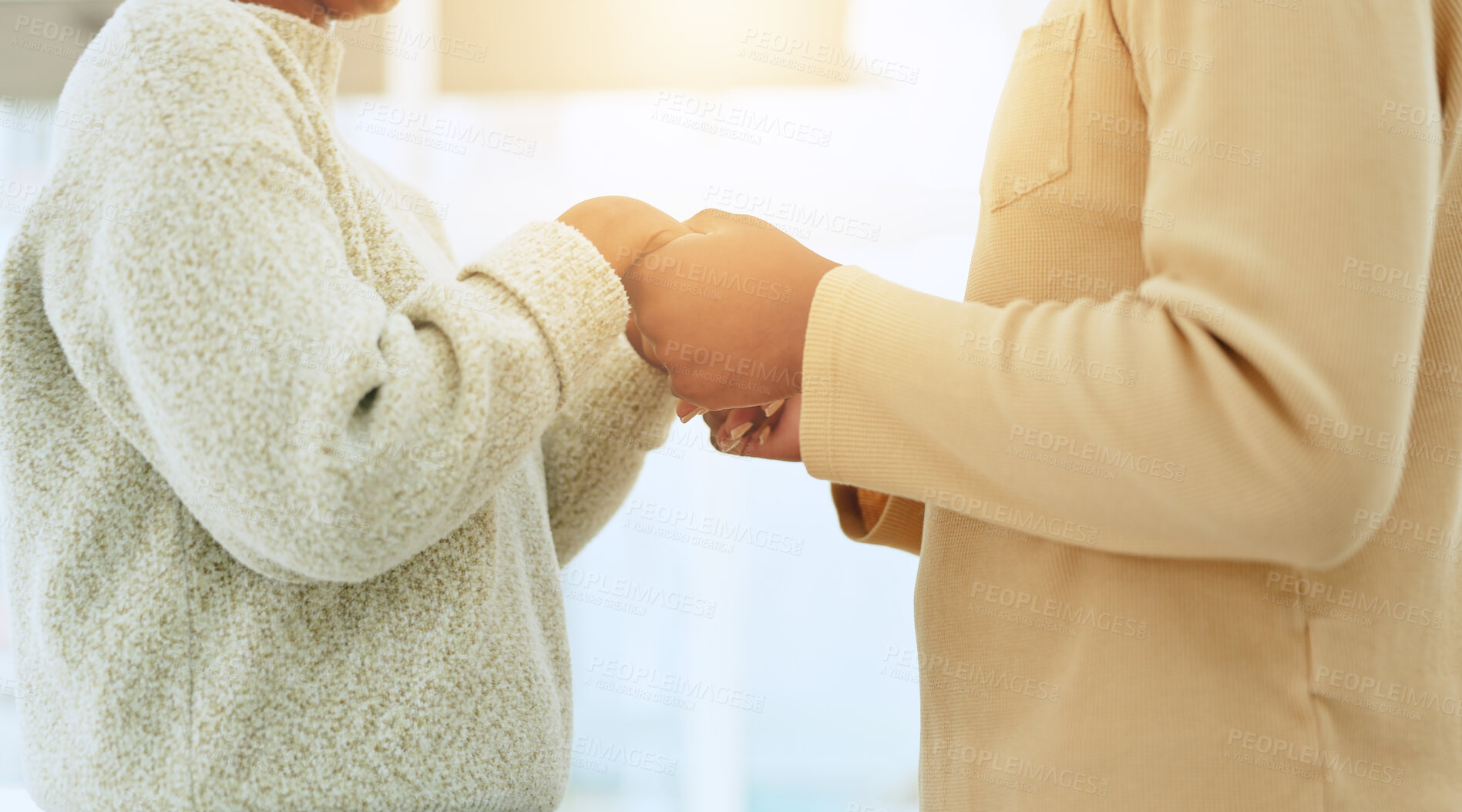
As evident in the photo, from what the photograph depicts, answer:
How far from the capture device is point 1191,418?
17.6 inches

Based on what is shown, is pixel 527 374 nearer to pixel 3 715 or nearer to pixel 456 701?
pixel 456 701

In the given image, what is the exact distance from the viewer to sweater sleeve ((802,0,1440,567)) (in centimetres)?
43

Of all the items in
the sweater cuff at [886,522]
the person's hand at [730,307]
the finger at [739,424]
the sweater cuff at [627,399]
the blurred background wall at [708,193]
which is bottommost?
the blurred background wall at [708,193]

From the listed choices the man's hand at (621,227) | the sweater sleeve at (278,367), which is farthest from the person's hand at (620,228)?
the sweater sleeve at (278,367)

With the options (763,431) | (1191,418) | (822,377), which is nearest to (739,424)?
(763,431)

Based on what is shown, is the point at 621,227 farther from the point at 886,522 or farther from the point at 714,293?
the point at 886,522

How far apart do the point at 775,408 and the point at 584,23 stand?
65.3 inches

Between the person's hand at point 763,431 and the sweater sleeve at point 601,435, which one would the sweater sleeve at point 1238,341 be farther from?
the sweater sleeve at point 601,435

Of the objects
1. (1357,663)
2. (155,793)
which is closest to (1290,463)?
(1357,663)

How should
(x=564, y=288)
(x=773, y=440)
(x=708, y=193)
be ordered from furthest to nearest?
1. (x=708, y=193)
2. (x=773, y=440)
3. (x=564, y=288)

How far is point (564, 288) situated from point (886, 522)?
34 centimetres

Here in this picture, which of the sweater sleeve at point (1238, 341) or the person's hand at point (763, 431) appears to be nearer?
the sweater sleeve at point (1238, 341)

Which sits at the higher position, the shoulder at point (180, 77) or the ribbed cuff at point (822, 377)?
the shoulder at point (180, 77)

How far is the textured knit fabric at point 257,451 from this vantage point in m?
0.45
